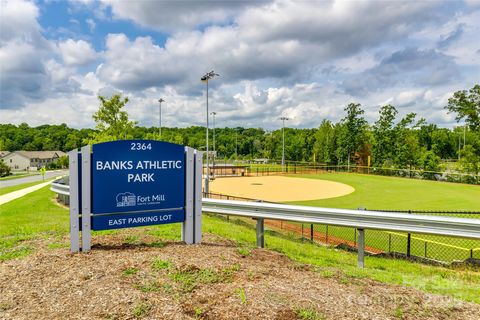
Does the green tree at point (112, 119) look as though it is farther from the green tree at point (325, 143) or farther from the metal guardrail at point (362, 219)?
the green tree at point (325, 143)

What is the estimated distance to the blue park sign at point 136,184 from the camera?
5.84m

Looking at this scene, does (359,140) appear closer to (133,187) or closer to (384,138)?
(384,138)

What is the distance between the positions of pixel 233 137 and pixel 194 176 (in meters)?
154

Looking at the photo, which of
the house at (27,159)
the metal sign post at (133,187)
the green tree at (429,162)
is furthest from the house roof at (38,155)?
the metal sign post at (133,187)

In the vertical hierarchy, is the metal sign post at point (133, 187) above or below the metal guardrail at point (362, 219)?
above

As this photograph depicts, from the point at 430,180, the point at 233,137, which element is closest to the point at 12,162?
the point at 233,137

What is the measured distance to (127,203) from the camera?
6.08 metres

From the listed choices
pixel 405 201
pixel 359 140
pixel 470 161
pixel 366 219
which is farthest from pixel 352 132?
pixel 366 219

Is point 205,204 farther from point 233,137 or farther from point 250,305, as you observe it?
point 233,137

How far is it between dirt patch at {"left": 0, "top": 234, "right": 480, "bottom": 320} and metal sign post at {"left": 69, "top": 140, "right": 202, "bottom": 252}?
74cm

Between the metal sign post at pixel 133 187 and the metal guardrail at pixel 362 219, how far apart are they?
129 centimetres

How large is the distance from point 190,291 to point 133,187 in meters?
2.64

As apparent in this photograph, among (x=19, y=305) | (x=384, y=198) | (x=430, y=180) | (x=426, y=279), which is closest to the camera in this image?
(x=19, y=305)

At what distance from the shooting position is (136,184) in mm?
6125
